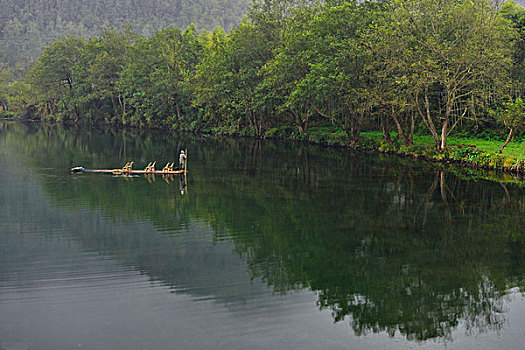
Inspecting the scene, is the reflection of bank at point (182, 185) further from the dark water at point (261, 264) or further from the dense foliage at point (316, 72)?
the dense foliage at point (316, 72)

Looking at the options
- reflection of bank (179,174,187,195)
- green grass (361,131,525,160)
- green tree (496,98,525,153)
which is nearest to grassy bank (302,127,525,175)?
green grass (361,131,525,160)

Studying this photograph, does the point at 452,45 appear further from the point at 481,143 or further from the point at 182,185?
the point at 182,185

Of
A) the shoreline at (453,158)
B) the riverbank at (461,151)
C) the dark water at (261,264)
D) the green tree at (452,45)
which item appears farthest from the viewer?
the green tree at (452,45)

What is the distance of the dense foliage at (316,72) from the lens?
3762 cm

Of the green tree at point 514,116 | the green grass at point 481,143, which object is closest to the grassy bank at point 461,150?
the green grass at point 481,143

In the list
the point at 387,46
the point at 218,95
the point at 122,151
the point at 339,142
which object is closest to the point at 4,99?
the point at 218,95

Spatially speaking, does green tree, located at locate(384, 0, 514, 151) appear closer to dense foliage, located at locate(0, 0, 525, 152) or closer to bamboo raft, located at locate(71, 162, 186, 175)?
dense foliage, located at locate(0, 0, 525, 152)

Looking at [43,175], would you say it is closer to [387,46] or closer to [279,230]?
[279,230]

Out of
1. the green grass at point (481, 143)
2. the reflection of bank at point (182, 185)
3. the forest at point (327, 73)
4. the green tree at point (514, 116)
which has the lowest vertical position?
the reflection of bank at point (182, 185)

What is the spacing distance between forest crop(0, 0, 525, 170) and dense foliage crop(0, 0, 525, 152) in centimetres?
15

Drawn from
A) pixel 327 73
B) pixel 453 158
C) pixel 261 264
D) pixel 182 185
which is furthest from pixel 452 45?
pixel 261 264

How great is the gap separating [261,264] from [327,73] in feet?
109

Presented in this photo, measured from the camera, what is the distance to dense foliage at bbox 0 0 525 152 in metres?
37.6

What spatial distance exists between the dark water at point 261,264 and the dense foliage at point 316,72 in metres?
11.3
